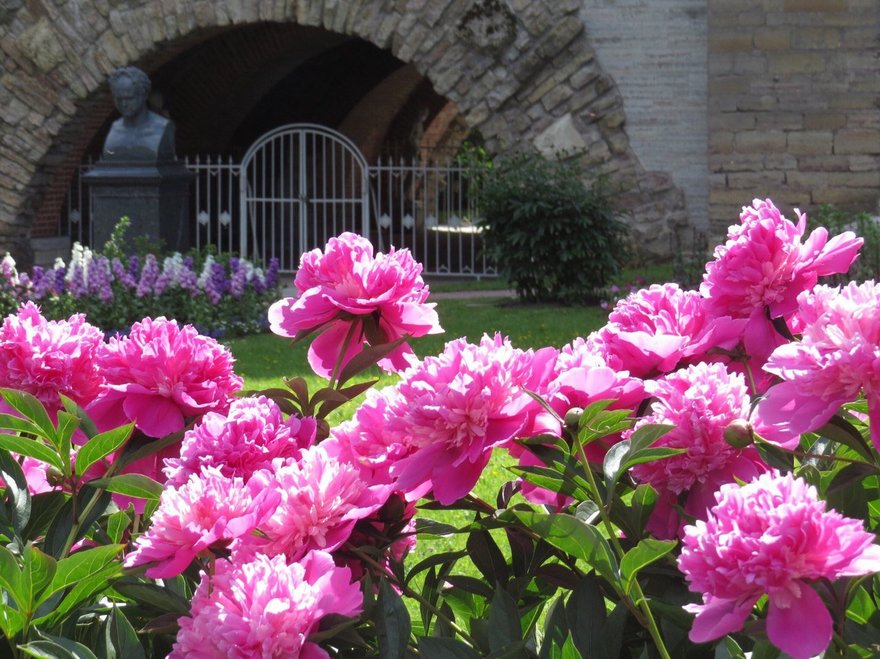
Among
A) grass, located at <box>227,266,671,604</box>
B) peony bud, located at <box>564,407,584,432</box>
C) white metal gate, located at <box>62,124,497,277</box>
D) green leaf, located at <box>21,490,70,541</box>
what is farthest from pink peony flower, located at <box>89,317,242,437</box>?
white metal gate, located at <box>62,124,497,277</box>

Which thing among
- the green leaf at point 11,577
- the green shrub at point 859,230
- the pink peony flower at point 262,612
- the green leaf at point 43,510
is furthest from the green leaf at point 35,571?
the green shrub at point 859,230

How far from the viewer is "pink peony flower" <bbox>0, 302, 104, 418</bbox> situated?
1.41 meters

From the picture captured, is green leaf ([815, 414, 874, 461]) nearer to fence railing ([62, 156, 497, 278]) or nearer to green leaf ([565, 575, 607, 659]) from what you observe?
green leaf ([565, 575, 607, 659])

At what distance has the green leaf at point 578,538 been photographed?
1017 mm

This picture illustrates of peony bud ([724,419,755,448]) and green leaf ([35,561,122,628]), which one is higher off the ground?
peony bud ([724,419,755,448])

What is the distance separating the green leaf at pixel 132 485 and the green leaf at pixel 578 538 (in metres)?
0.35

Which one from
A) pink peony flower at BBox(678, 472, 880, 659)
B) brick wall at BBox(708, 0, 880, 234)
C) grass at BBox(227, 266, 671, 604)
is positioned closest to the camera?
pink peony flower at BBox(678, 472, 880, 659)

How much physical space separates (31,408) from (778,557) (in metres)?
0.72

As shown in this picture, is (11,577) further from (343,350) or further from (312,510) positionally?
(343,350)

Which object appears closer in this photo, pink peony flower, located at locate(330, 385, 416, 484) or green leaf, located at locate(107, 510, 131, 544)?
pink peony flower, located at locate(330, 385, 416, 484)

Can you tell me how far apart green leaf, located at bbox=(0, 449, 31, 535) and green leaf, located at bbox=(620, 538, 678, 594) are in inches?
23.7

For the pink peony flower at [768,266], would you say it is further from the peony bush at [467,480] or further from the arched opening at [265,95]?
the arched opening at [265,95]

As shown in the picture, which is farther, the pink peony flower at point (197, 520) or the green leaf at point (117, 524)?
the green leaf at point (117, 524)

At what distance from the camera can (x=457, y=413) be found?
41.6 inches
